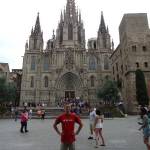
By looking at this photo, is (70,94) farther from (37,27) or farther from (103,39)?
(37,27)

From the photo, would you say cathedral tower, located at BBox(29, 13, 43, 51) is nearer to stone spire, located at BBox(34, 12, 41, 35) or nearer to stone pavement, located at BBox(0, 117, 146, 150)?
stone spire, located at BBox(34, 12, 41, 35)

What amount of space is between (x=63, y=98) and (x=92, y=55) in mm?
13484

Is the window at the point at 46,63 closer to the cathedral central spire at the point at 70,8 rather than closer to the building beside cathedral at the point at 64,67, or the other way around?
the building beside cathedral at the point at 64,67

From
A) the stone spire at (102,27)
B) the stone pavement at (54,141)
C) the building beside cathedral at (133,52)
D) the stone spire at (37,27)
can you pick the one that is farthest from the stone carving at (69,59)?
the stone pavement at (54,141)

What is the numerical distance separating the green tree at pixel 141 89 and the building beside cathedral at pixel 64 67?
18643 mm

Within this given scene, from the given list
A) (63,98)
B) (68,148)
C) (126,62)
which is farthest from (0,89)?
(68,148)

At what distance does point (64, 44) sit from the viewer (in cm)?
5581

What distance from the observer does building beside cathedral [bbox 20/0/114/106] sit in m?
52.2

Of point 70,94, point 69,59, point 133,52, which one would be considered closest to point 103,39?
point 69,59

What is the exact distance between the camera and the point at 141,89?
33656mm

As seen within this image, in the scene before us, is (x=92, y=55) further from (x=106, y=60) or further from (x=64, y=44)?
(x=64, y=44)

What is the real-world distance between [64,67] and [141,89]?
78.9ft

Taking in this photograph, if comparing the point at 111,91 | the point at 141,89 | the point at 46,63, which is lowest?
the point at 141,89

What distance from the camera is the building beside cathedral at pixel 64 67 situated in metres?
52.2
